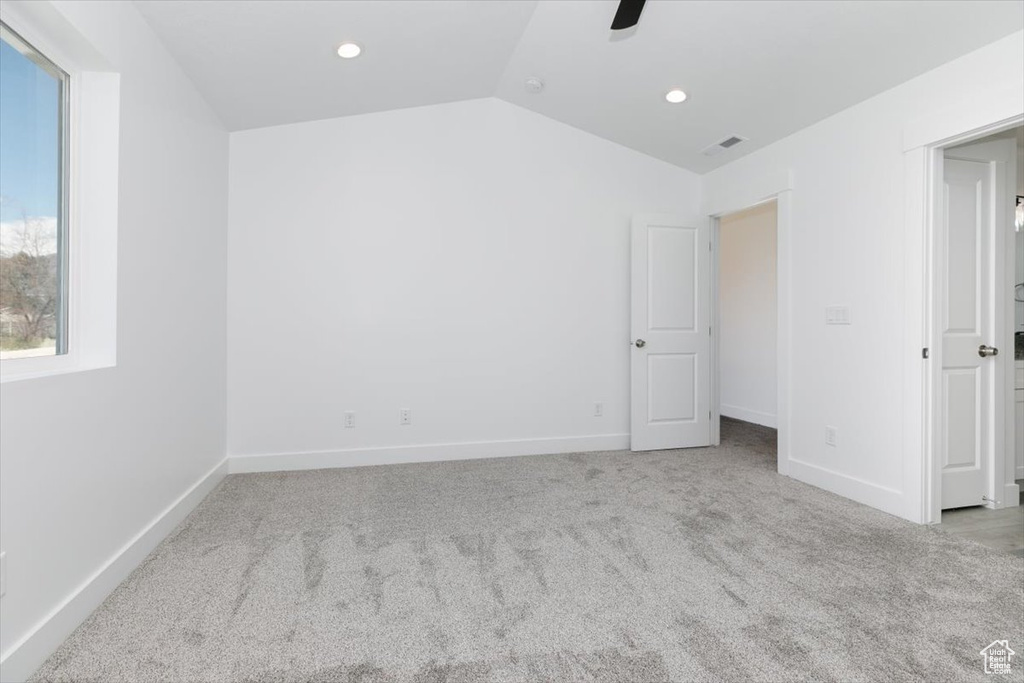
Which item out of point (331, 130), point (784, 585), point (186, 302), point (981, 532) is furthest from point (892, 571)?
point (331, 130)

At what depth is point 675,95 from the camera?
360 centimetres

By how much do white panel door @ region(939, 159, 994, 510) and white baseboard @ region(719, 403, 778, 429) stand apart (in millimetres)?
2212

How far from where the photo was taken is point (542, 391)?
14.6 feet

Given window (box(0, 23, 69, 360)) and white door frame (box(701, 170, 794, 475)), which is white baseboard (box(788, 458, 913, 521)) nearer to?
white door frame (box(701, 170, 794, 475))

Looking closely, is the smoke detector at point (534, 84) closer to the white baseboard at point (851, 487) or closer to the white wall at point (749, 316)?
the white wall at point (749, 316)

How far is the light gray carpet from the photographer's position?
1.67 meters

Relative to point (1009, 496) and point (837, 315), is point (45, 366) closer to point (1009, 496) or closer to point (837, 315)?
point (837, 315)

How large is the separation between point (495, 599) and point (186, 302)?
2414mm

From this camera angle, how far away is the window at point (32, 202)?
5.91 feet

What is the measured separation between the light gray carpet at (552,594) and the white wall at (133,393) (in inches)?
8.8

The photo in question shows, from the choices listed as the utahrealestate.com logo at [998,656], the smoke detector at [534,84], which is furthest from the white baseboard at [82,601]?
the smoke detector at [534,84]

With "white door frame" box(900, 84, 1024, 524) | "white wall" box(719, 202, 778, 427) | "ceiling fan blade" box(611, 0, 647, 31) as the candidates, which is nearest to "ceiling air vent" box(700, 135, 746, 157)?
"white door frame" box(900, 84, 1024, 524)

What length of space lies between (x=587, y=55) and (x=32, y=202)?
2.96 metres

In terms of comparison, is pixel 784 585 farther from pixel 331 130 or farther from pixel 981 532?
pixel 331 130
